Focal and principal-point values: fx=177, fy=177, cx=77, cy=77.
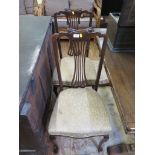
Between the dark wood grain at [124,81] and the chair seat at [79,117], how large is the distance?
0.17 metres

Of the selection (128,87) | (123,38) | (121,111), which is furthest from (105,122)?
(123,38)

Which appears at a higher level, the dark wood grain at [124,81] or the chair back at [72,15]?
the chair back at [72,15]

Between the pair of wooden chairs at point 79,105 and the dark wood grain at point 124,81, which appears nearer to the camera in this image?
the dark wood grain at point 124,81

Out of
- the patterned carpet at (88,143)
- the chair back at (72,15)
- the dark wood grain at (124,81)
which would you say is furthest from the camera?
the chair back at (72,15)

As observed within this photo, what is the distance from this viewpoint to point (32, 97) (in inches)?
45.7

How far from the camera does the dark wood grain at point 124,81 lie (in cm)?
109

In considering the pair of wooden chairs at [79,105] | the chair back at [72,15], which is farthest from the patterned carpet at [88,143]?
the chair back at [72,15]

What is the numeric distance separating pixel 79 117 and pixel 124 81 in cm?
45

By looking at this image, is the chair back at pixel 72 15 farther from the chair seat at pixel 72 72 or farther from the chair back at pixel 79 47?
the chair back at pixel 79 47
